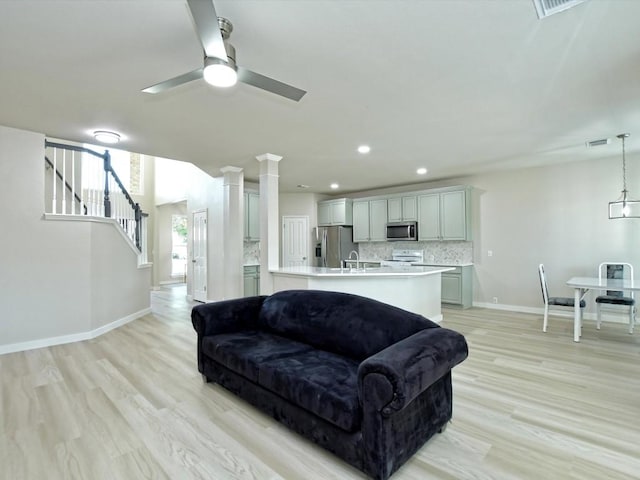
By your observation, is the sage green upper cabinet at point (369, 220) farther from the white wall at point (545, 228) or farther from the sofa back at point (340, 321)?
the sofa back at point (340, 321)

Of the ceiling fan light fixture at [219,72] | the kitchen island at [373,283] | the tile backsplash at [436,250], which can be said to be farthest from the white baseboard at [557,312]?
the ceiling fan light fixture at [219,72]

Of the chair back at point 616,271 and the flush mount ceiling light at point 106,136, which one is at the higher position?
the flush mount ceiling light at point 106,136

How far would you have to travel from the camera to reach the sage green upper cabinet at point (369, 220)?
7.43 meters

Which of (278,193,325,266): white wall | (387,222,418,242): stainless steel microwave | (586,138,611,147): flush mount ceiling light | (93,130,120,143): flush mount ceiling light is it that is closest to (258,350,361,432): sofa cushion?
(93,130,120,143): flush mount ceiling light

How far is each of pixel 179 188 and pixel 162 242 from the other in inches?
98.1

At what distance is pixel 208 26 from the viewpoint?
1.60m

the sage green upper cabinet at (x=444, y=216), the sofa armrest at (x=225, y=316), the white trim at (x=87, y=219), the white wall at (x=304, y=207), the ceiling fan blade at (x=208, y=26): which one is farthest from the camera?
the white wall at (x=304, y=207)

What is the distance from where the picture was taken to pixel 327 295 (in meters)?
2.81

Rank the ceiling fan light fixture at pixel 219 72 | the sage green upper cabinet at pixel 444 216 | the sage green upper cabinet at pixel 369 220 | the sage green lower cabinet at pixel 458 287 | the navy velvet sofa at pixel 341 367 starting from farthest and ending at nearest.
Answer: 1. the sage green upper cabinet at pixel 369 220
2. the sage green upper cabinet at pixel 444 216
3. the sage green lower cabinet at pixel 458 287
4. the ceiling fan light fixture at pixel 219 72
5. the navy velvet sofa at pixel 341 367

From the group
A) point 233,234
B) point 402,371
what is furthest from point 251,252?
point 402,371

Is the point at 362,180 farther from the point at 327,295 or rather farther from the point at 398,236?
the point at 327,295

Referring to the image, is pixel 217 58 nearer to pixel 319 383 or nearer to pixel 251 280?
pixel 319 383

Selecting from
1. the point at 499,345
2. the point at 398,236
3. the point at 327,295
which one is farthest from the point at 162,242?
the point at 499,345

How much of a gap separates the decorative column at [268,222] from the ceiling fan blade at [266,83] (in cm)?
265
